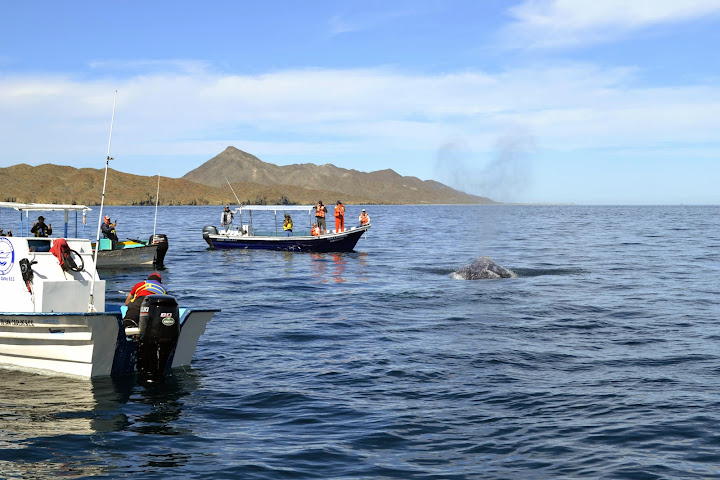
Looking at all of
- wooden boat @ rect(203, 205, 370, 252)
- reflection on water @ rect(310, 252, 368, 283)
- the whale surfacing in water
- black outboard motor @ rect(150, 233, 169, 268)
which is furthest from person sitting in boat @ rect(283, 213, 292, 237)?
the whale surfacing in water

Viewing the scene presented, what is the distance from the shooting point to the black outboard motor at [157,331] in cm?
1364

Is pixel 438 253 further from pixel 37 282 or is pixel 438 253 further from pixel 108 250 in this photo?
pixel 37 282

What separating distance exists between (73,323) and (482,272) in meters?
21.2

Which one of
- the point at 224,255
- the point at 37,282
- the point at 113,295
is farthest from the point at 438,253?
the point at 37,282

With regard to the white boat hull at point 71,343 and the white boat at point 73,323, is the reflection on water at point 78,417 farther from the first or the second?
the white boat at point 73,323

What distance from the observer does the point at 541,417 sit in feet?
38.8

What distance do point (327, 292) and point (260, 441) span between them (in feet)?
57.1

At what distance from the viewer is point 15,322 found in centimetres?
1430

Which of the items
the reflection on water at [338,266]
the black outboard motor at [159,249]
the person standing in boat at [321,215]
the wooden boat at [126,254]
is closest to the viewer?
the reflection on water at [338,266]

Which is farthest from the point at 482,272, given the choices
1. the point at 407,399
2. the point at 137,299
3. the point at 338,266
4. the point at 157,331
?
the point at 157,331

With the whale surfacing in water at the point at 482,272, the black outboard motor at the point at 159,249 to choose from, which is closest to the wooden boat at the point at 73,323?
the whale surfacing in water at the point at 482,272

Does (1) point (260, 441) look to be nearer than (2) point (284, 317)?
Yes

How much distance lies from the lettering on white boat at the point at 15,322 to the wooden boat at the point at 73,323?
0.03 m

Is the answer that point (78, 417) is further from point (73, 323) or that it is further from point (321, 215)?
point (321, 215)
